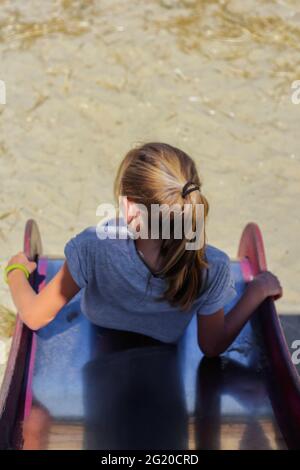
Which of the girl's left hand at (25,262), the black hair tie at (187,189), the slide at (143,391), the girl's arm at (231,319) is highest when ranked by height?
the black hair tie at (187,189)

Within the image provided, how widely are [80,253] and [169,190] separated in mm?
253

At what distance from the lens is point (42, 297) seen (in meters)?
Answer: 1.48

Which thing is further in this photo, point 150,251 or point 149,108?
point 149,108

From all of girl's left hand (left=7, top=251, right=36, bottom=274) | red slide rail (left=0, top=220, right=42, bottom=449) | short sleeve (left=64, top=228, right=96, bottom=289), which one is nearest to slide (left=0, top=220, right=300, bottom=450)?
red slide rail (left=0, top=220, right=42, bottom=449)

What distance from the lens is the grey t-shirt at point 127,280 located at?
4.42 ft

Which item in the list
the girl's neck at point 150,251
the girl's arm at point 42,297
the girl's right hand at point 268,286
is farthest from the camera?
the girl's right hand at point 268,286

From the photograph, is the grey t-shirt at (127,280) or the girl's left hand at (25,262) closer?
the grey t-shirt at (127,280)

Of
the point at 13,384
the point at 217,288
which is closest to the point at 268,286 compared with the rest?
the point at 217,288

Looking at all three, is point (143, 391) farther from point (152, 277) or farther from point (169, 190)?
point (169, 190)

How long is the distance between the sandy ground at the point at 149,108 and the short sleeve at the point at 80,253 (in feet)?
2.74

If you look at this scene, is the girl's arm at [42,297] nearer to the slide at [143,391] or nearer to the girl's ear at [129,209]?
the slide at [143,391]

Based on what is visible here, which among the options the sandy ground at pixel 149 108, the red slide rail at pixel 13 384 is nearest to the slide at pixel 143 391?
the red slide rail at pixel 13 384

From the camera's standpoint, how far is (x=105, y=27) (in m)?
3.35
